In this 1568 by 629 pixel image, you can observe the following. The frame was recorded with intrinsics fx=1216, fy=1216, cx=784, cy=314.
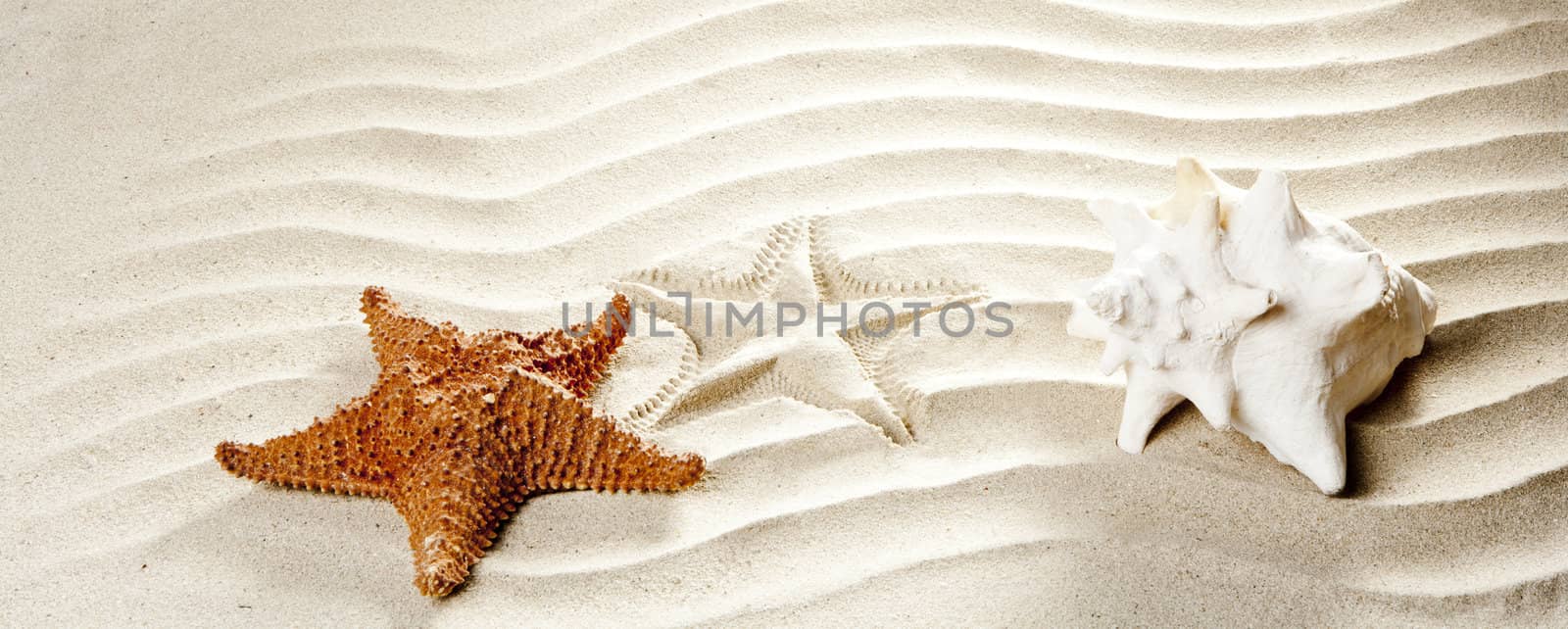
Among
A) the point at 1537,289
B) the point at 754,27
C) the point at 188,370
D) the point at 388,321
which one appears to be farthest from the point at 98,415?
the point at 1537,289

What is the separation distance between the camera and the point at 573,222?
7.95ft

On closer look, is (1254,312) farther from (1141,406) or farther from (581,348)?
(581,348)

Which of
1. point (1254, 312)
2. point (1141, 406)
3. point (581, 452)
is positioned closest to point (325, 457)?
point (581, 452)

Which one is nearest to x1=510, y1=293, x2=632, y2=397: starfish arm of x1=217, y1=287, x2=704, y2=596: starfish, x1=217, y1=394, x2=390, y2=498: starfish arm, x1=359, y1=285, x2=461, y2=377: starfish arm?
x1=217, y1=287, x2=704, y2=596: starfish

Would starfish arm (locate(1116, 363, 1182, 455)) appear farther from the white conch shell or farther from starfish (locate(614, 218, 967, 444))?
starfish (locate(614, 218, 967, 444))

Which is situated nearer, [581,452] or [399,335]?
[581,452]

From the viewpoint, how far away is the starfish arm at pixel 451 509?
1864 millimetres

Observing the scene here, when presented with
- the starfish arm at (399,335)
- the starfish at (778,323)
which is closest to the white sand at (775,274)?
the starfish at (778,323)

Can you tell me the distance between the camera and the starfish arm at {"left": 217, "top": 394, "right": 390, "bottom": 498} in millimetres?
2002

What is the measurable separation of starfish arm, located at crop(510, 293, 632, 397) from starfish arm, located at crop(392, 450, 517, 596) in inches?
7.4

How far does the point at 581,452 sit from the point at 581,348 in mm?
227

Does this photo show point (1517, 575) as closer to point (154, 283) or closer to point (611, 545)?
point (611, 545)

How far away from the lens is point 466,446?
1.96 m

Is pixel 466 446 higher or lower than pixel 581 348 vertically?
lower
